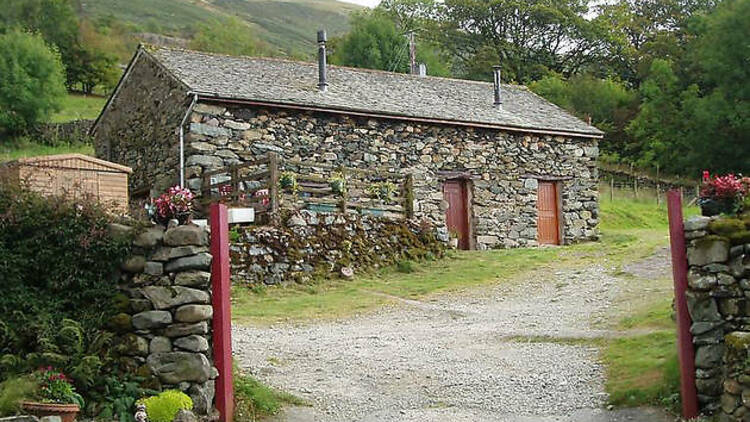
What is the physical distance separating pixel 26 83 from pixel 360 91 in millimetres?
21339

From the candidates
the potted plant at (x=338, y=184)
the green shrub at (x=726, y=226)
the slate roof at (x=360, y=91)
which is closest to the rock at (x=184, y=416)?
the green shrub at (x=726, y=226)

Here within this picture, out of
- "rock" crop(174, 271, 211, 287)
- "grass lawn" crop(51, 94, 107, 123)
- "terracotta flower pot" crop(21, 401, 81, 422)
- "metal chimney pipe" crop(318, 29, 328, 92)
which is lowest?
"terracotta flower pot" crop(21, 401, 81, 422)

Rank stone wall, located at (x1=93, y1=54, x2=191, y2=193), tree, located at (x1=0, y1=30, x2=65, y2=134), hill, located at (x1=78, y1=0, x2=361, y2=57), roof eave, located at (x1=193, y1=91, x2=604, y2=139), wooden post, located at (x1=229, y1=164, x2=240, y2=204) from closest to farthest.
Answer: wooden post, located at (x1=229, y1=164, x2=240, y2=204) → roof eave, located at (x1=193, y1=91, x2=604, y2=139) → stone wall, located at (x1=93, y1=54, x2=191, y2=193) → tree, located at (x1=0, y1=30, x2=65, y2=134) → hill, located at (x1=78, y1=0, x2=361, y2=57)

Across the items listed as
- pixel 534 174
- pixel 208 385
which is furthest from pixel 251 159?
pixel 208 385

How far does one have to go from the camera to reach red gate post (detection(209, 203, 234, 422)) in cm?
793

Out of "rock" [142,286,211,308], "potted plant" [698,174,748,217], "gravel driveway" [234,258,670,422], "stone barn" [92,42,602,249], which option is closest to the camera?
"rock" [142,286,211,308]

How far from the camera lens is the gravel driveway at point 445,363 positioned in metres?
8.66

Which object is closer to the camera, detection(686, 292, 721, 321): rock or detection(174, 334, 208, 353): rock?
detection(174, 334, 208, 353): rock

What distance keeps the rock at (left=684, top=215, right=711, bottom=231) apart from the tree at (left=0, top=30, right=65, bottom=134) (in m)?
34.6

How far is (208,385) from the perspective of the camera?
7.84 m

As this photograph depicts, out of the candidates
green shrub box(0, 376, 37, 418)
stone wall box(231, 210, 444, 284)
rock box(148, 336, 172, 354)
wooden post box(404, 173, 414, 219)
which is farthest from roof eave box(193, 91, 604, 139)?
green shrub box(0, 376, 37, 418)

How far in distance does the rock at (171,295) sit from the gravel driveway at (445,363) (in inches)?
58.6

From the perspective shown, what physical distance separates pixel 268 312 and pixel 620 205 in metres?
19.8

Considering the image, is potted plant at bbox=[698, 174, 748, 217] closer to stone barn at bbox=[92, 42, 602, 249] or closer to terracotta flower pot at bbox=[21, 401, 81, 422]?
terracotta flower pot at bbox=[21, 401, 81, 422]
